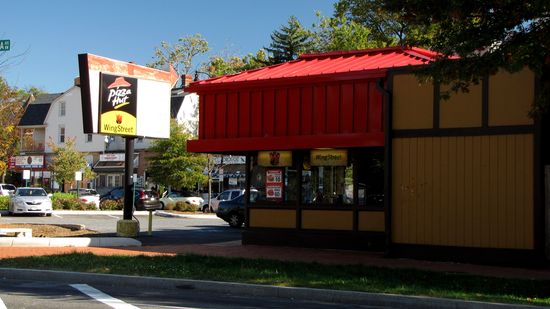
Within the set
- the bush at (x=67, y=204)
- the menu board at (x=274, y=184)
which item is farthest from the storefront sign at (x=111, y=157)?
the menu board at (x=274, y=184)

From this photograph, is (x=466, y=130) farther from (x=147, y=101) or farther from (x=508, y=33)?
(x=147, y=101)

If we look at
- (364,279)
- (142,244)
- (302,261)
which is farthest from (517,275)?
(142,244)

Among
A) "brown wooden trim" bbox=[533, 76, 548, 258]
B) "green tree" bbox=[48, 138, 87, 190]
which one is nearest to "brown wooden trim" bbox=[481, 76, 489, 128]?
"brown wooden trim" bbox=[533, 76, 548, 258]

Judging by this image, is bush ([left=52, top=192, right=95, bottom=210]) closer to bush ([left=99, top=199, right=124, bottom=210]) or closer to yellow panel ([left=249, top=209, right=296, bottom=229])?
bush ([left=99, top=199, right=124, bottom=210])

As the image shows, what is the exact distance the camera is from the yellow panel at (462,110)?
1385cm

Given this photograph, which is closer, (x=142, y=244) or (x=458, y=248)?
(x=458, y=248)

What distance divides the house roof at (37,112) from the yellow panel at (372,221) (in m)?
53.2

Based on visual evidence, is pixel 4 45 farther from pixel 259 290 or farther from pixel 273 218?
pixel 259 290

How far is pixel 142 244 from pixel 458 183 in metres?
8.92

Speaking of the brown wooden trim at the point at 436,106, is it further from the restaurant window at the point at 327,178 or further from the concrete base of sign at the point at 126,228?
the concrete base of sign at the point at 126,228

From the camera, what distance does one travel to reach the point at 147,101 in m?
20.0

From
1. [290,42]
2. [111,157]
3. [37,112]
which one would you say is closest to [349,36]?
[290,42]

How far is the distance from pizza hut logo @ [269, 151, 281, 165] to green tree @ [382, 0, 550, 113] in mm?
6761

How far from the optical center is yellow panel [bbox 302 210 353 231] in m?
16.1
